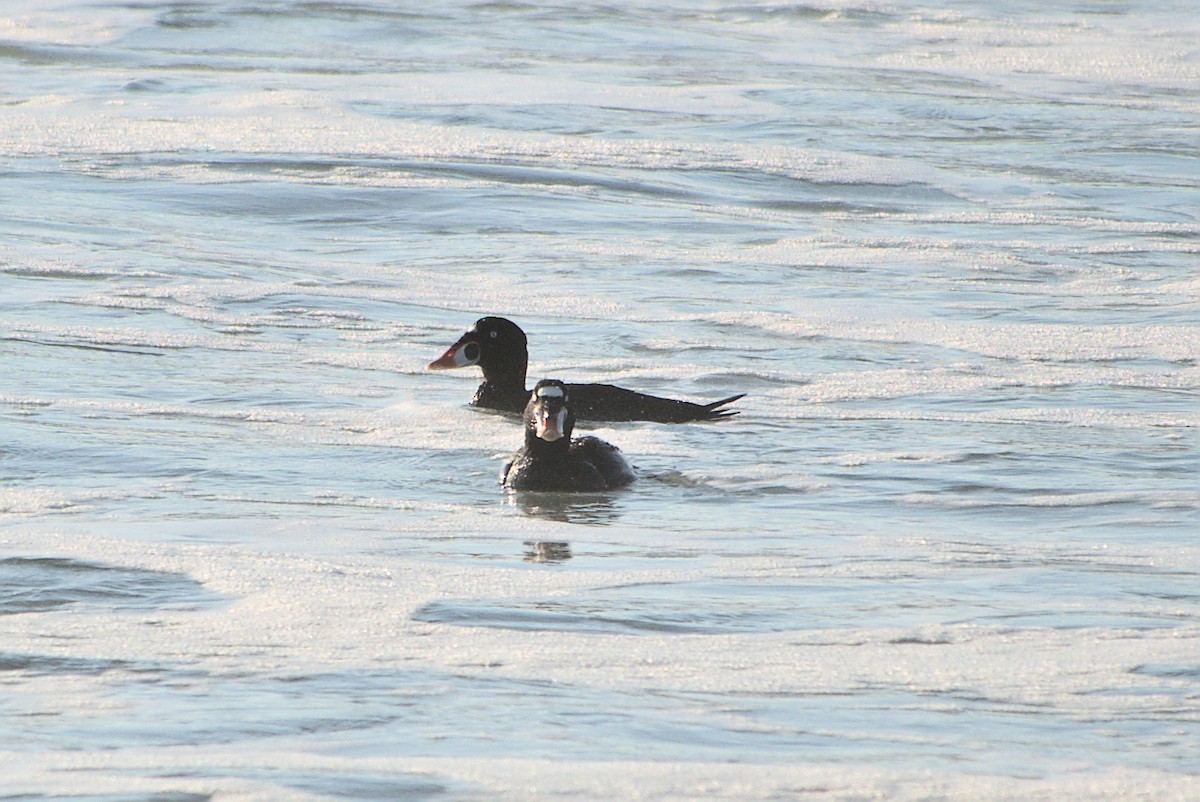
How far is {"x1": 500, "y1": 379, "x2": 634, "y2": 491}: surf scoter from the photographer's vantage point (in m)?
8.50

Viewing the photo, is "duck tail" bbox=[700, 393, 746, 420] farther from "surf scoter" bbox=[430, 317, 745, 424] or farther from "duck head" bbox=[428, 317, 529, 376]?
"duck head" bbox=[428, 317, 529, 376]

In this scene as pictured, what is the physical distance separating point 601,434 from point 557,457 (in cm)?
144

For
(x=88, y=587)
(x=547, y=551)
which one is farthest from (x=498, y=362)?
(x=88, y=587)

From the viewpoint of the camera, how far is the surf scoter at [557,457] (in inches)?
335

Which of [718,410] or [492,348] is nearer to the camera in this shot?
[718,410]

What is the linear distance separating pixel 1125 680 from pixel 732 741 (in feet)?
3.91

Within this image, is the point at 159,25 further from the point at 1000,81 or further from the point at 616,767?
the point at 616,767

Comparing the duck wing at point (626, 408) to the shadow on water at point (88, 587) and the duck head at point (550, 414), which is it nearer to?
the duck head at point (550, 414)

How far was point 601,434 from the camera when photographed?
1008 cm

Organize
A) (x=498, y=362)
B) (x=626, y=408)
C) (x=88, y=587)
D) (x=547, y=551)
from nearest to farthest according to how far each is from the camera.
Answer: (x=88, y=587) → (x=547, y=551) → (x=626, y=408) → (x=498, y=362)

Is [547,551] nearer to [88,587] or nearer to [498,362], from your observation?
[88,587]

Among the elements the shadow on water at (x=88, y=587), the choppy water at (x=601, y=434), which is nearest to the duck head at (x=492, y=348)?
the choppy water at (x=601, y=434)

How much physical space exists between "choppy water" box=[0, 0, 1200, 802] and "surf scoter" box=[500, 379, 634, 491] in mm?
189

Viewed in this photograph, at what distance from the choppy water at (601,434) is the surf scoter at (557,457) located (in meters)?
0.19
